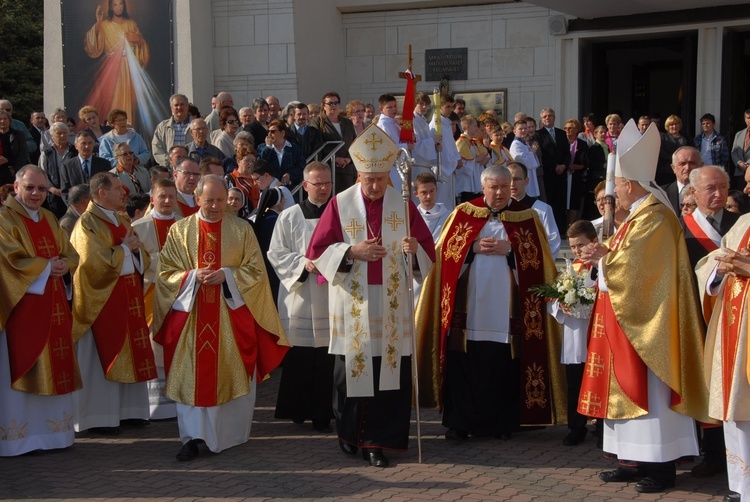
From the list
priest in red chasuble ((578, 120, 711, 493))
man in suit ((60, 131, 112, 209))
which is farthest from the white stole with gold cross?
man in suit ((60, 131, 112, 209))

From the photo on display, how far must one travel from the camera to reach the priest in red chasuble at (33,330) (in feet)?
24.5

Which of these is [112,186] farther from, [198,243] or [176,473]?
[176,473]

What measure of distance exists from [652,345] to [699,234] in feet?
3.31

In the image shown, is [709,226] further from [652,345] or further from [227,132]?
[227,132]

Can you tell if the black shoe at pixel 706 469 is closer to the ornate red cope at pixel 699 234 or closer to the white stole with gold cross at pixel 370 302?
the ornate red cope at pixel 699 234

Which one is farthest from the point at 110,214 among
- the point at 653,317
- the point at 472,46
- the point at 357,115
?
the point at 472,46

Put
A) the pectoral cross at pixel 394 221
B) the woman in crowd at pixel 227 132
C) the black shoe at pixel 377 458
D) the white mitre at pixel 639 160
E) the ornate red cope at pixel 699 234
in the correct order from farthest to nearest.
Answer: the woman in crowd at pixel 227 132 < the pectoral cross at pixel 394 221 < the black shoe at pixel 377 458 < the ornate red cope at pixel 699 234 < the white mitre at pixel 639 160

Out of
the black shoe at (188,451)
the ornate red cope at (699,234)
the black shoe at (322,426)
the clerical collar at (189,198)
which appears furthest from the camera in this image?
the clerical collar at (189,198)

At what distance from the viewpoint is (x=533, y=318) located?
7.80 m

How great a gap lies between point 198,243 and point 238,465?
167cm

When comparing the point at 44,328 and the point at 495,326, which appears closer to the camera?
the point at 44,328

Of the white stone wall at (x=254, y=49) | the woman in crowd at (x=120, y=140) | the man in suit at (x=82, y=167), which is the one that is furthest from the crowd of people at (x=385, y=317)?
the white stone wall at (x=254, y=49)

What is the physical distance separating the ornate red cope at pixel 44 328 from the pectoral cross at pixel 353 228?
89.4 inches

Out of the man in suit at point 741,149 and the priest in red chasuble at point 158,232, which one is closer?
the priest in red chasuble at point 158,232
